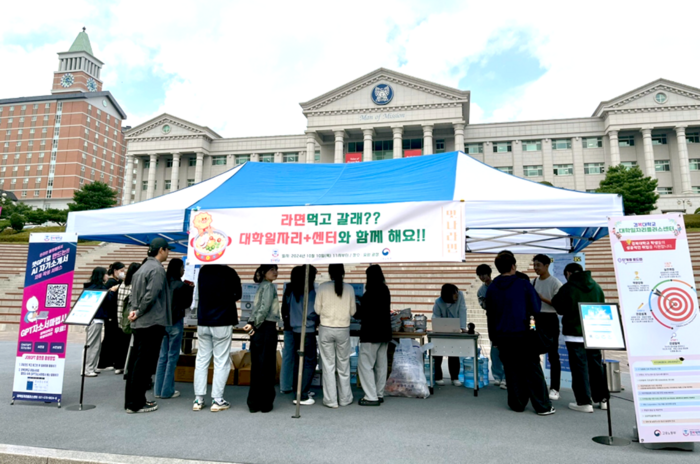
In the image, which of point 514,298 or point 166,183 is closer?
point 514,298

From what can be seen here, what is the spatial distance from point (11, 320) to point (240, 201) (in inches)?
648

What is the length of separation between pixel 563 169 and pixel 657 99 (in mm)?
11831

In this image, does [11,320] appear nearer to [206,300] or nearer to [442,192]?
[206,300]

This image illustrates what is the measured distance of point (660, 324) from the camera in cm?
452

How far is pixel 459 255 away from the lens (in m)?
4.68

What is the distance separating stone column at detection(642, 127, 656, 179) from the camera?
45719 mm

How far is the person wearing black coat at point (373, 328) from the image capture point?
6.03 meters

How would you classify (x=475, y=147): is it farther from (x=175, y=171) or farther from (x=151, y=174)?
(x=151, y=174)

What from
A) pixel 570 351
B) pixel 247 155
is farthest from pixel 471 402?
pixel 247 155

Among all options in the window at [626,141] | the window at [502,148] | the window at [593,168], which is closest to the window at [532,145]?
the window at [502,148]

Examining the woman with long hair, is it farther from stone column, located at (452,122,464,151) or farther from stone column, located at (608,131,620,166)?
stone column, located at (608,131,620,166)

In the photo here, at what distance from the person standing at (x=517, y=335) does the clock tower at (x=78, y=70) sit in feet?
402

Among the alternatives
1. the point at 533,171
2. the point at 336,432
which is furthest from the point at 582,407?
the point at 533,171

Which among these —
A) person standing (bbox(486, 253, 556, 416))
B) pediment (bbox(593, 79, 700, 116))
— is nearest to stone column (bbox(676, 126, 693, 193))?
pediment (bbox(593, 79, 700, 116))
